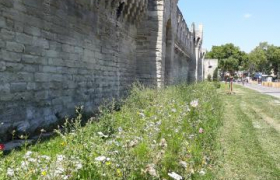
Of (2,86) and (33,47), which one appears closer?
(2,86)

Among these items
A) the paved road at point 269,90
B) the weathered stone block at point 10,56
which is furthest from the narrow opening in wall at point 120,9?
the paved road at point 269,90

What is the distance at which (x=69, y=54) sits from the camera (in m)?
7.53

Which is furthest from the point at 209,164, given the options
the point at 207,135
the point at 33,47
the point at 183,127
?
the point at 33,47

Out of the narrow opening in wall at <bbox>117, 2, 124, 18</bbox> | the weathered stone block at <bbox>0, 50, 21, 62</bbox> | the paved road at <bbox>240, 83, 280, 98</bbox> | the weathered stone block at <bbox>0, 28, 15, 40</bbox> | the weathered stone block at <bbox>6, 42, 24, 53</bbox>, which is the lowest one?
the paved road at <bbox>240, 83, 280, 98</bbox>

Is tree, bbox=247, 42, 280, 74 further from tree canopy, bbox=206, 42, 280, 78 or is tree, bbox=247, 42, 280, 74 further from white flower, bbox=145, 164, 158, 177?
white flower, bbox=145, 164, 158, 177

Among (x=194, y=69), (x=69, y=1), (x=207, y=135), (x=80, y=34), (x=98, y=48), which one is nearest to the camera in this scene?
(x=207, y=135)

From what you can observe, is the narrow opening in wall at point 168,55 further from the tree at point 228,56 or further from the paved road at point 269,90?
the tree at point 228,56

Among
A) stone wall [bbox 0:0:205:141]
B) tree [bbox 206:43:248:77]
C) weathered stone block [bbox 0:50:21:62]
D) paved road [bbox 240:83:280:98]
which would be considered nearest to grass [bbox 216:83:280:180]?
stone wall [bbox 0:0:205:141]

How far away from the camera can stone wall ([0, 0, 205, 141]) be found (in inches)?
223

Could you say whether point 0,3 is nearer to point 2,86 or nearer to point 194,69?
point 2,86

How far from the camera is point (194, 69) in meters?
33.5

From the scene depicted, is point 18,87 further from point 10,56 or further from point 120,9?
point 120,9

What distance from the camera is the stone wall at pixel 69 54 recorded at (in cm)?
566

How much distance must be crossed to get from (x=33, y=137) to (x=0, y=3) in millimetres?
2473
